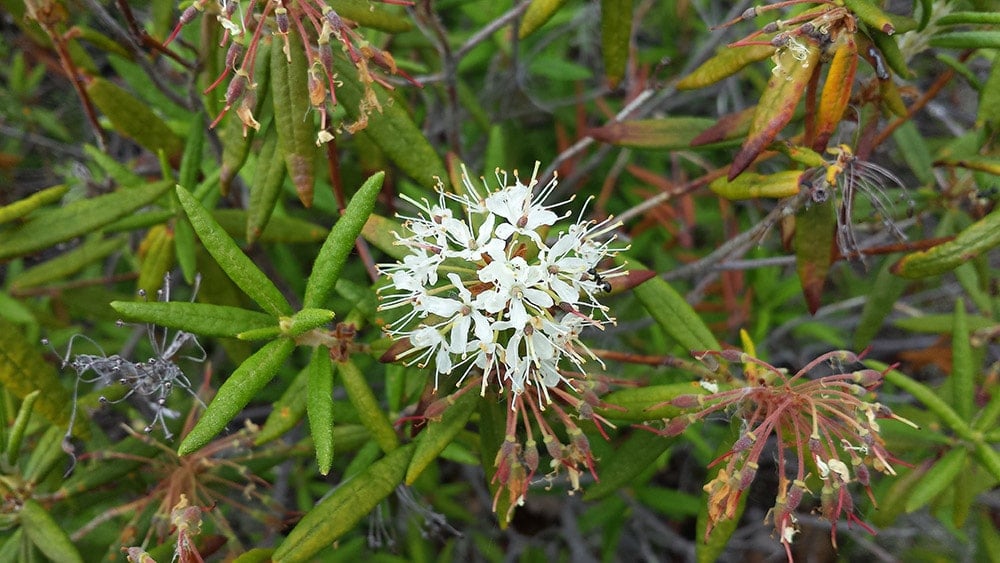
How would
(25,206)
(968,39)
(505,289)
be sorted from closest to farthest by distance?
(505,289), (968,39), (25,206)

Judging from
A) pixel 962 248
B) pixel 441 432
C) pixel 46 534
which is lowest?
pixel 46 534

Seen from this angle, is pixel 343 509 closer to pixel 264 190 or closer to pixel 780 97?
pixel 264 190

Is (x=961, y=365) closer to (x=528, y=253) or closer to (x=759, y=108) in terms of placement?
(x=759, y=108)

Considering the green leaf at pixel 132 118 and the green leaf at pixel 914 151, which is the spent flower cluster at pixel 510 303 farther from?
the green leaf at pixel 914 151

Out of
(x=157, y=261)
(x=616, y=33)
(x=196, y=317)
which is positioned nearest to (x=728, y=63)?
(x=616, y=33)

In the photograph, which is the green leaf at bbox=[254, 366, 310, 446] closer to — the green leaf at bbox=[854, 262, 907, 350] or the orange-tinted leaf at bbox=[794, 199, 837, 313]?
the orange-tinted leaf at bbox=[794, 199, 837, 313]

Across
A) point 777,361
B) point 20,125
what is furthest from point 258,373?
point 20,125
